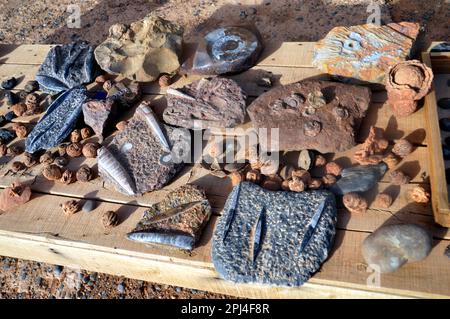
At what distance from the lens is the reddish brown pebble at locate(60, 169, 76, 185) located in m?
2.77

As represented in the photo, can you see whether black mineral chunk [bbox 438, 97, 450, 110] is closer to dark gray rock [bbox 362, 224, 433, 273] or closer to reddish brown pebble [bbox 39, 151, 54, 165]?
dark gray rock [bbox 362, 224, 433, 273]

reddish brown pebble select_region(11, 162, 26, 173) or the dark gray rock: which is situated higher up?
the dark gray rock

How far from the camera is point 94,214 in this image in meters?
2.60

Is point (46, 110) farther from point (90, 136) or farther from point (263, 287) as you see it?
point (263, 287)

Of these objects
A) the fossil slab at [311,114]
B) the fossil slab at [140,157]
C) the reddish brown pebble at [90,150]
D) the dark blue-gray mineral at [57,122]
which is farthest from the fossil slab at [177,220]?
the dark blue-gray mineral at [57,122]

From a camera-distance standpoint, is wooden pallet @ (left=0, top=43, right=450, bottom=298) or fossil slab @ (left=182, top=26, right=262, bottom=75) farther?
fossil slab @ (left=182, top=26, right=262, bottom=75)

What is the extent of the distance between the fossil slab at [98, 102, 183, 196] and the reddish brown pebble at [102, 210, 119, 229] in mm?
178

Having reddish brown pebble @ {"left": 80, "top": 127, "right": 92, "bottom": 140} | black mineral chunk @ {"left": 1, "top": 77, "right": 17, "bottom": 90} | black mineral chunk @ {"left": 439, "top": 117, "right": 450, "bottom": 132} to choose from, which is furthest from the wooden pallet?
black mineral chunk @ {"left": 1, "top": 77, "right": 17, "bottom": 90}

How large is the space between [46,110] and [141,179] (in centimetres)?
117

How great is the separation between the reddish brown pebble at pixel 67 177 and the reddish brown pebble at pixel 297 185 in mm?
1477

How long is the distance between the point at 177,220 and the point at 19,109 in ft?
5.98

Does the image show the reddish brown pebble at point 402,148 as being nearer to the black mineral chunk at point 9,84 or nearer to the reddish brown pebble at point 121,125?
the reddish brown pebble at point 121,125

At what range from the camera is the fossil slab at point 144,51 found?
323 centimetres
